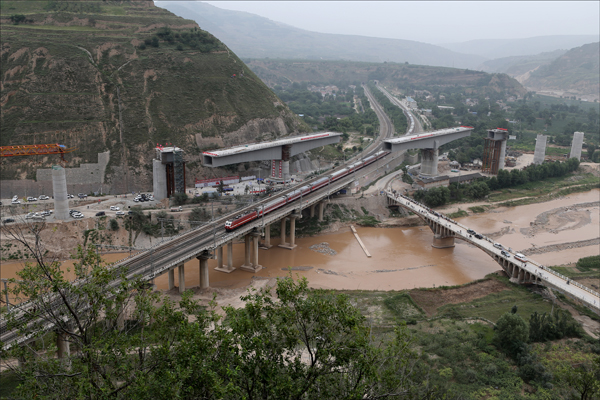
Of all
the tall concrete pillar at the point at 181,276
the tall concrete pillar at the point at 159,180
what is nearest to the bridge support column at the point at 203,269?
the tall concrete pillar at the point at 181,276

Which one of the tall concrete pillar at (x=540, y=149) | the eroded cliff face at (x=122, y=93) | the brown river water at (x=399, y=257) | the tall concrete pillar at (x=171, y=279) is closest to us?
the tall concrete pillar at (x=171, y=279)

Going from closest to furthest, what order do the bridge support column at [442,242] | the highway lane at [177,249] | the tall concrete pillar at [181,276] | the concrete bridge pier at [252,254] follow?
the highway lane at [177,249] < the tall concrete pillar at [181,276] < the concrete bridge pier at [252,254] < the bridge support column at [442,242]

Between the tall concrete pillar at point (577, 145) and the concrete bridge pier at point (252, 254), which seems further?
the tall concrete pillar at point (577, 145)

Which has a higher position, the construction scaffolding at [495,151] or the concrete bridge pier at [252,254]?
the construction scaffolding at [495,151]

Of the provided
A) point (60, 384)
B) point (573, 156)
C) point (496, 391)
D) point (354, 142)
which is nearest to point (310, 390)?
point (60, 384)

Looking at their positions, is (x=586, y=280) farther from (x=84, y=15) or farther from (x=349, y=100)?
(x=349, y=100)

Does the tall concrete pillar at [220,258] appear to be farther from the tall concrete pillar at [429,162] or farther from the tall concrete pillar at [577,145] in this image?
the tall concrete pillar at [577,145]
